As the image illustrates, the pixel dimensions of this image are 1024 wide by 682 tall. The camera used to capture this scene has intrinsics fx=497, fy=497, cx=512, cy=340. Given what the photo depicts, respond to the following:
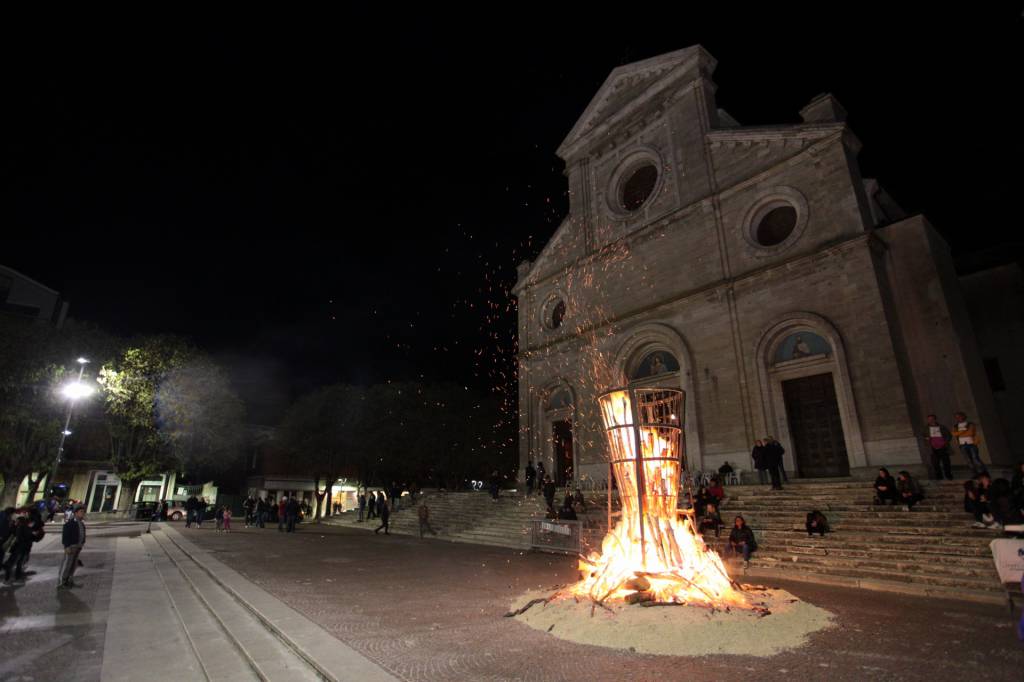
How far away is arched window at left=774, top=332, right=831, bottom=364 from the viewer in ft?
55.8

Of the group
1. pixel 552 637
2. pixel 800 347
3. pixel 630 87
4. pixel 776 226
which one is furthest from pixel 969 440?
pixel 630 87

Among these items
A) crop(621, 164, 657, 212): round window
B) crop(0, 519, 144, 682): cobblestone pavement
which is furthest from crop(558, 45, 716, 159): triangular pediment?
crop(0, 519, 144, 682): cobblestone pavement

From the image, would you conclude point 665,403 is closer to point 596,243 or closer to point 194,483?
point 596,243

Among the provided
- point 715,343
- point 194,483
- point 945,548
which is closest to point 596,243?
point 715,343

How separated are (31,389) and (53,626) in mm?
25591

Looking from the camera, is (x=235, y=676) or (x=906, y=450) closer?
(x=235, y=676)

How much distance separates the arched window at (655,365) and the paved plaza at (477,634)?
12.0 meters

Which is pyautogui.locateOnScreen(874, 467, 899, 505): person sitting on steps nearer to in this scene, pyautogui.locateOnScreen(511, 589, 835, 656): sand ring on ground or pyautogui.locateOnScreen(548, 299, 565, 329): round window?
pyautogui.locateOnScreen(511, 589, 835, 656): sand ring on ground

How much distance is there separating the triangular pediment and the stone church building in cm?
10

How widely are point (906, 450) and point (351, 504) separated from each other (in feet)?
163

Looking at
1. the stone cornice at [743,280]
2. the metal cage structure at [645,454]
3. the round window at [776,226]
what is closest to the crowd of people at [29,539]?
the metal cage structure at [645,454]

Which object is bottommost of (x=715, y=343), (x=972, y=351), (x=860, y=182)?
(x=972, y=351)

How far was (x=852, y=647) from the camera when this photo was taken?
5223mm

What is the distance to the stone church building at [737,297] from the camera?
1544cm
